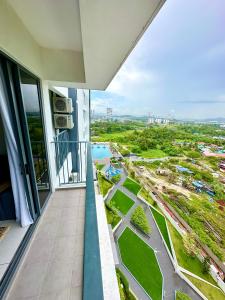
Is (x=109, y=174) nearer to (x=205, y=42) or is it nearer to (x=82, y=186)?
(x=82, y=186)

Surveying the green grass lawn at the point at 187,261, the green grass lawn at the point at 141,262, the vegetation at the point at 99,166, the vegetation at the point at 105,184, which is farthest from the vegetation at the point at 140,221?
the vegetation at the point at 99,166

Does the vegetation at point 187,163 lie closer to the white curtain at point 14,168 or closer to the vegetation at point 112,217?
the vegetation at point 112,217

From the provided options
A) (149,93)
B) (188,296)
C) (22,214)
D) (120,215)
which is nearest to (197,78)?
(149,93)

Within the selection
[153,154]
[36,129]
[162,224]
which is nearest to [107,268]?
[36,129]

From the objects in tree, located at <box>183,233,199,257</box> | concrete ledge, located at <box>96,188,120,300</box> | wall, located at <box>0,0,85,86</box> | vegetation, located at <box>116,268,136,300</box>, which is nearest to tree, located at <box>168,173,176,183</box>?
tree, located at <box>183,233,199,257</box>

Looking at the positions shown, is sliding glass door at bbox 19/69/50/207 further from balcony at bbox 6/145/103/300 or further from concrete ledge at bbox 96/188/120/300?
concrete ledge at bbox 96/188/120/300

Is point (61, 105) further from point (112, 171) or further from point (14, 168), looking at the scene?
point (112, 171)
